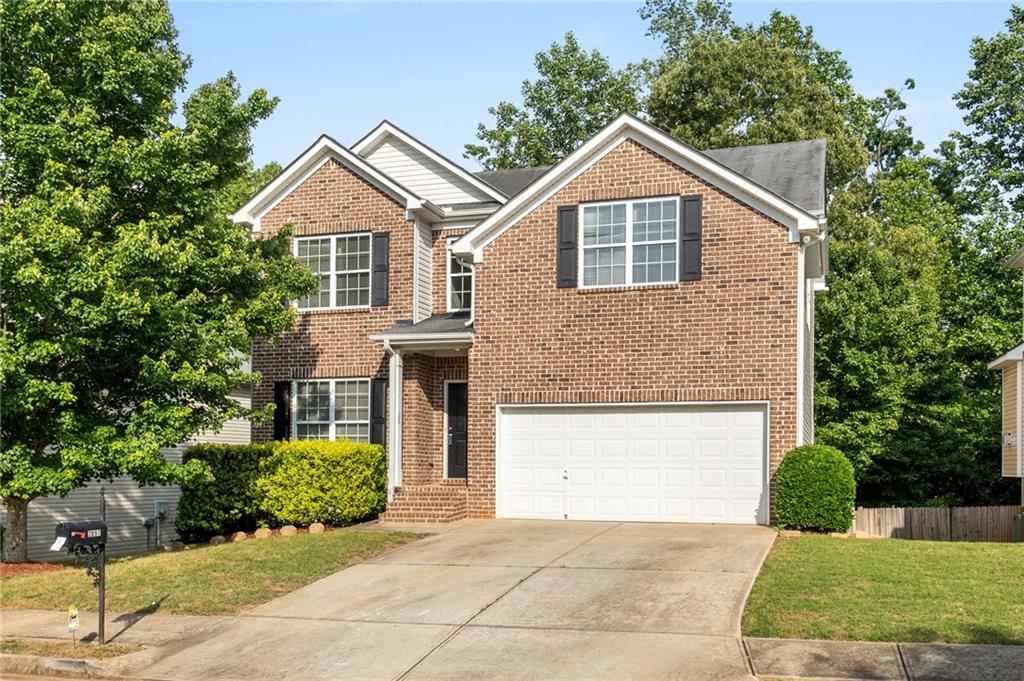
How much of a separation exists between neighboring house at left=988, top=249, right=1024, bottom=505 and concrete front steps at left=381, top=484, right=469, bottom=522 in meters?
10.7

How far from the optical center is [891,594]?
39.6ft

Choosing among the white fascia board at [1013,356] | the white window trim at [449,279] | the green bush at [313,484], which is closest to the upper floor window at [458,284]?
the white window trim at [449,279]

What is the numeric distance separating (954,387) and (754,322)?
1490cm

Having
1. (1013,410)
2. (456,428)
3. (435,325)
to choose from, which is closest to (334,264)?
(435,325)

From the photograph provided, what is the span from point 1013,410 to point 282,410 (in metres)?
14.7

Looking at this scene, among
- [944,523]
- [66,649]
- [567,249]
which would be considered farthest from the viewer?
[944,523]

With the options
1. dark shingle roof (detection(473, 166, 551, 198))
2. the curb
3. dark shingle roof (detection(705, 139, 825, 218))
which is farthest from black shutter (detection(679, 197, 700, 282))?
the curb

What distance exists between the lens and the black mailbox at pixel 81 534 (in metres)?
11.1

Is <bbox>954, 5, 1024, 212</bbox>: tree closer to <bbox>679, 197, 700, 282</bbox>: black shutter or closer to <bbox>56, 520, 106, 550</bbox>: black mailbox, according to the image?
<bbox>679, 197, 700, 282</bbox>: black shutter

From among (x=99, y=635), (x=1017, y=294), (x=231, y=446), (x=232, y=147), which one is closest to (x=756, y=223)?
(x=232, y=147)

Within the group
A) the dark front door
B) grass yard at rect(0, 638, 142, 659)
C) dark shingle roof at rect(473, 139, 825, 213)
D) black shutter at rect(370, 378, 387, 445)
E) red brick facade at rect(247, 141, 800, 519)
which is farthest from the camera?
the dark front door

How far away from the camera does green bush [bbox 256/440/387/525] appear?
19.5m

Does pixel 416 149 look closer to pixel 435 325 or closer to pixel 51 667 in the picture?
pixel 435 325

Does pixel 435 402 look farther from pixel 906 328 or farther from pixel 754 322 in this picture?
pixel 906 328
